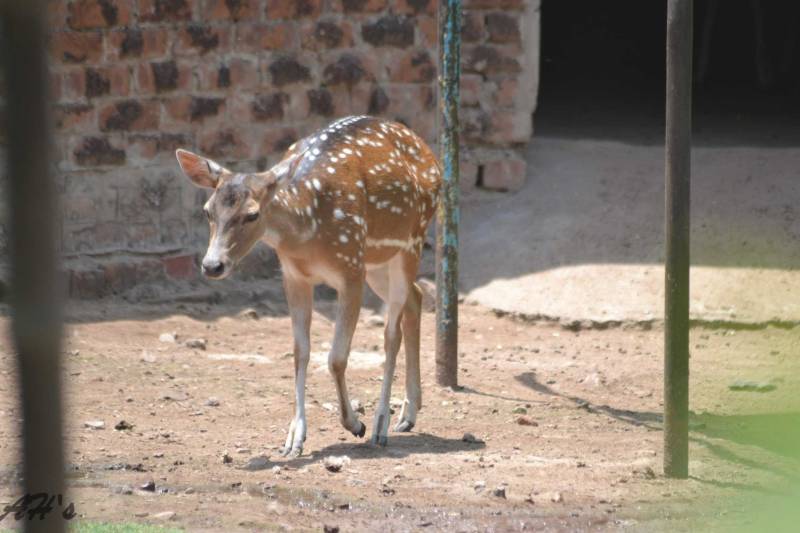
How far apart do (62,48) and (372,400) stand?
4003 millimetres

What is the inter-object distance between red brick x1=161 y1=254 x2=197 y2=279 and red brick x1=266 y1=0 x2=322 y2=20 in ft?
6.82

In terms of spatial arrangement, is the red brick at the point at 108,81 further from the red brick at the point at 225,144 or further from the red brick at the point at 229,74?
the red brick at the point at 225,144

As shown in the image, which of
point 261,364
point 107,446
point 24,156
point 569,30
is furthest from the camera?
point 569,30

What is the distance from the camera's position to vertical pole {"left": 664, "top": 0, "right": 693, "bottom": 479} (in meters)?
6.14

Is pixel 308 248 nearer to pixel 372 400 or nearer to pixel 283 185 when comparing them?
pixel 283 185

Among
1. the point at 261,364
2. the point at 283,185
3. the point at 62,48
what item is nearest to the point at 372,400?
the point at 261,364

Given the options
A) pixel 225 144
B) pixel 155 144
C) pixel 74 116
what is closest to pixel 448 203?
pixel 225 144

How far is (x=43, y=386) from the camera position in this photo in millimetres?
2479

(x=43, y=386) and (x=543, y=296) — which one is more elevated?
(x=43, y=386)

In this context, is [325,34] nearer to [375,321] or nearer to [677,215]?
[375,321]

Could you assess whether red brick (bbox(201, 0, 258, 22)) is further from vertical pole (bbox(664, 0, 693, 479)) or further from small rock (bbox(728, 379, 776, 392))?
vertical pole (bbox(664, 0, 693, 479))

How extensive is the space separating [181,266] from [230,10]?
210 cm

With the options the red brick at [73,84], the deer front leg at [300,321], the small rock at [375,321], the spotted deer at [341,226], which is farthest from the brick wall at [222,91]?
the deer front leg at [300,321]

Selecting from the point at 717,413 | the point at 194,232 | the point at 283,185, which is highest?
the point at 283,185
